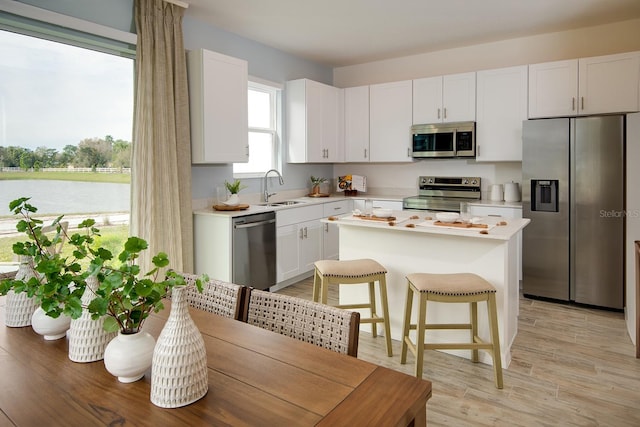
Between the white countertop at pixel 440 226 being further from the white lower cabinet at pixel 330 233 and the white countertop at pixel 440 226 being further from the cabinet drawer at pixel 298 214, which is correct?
the white lower cabinet at pixel 330 233

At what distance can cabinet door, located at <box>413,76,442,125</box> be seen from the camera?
16.2ft

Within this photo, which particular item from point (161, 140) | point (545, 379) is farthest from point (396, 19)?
point (545, 379)

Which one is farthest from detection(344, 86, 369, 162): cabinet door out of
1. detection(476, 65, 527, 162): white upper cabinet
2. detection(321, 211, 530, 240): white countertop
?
detection(321, 211, 530, 240): white countertop

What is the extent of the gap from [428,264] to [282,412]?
7.09 ft

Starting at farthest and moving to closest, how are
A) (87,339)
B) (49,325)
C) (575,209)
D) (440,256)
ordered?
(575,209) → (440,256) → (49,325) → (87,339)

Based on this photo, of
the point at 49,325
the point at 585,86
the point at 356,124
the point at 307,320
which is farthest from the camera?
the point at 356,124

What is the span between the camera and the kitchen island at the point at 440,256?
2.64 metres

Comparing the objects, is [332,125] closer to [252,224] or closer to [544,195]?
[252,224]

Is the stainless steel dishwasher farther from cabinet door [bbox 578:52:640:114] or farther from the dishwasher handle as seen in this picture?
cabinet door [bbox 578:52:640:114]

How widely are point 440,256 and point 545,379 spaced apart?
0.92 metres

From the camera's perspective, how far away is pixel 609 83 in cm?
401

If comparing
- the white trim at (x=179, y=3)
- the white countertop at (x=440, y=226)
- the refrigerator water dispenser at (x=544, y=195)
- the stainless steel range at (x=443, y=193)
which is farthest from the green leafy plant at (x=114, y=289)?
the stainless steel range at (x=443, y=193)

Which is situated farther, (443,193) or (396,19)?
(443,193)

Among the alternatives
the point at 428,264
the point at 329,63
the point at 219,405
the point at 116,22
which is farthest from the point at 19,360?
the point at 329,63
